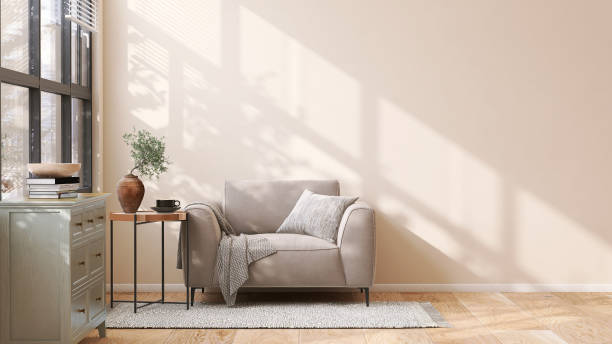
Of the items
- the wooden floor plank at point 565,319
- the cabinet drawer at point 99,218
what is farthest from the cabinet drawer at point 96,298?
the wooden floor plank at point 565,319

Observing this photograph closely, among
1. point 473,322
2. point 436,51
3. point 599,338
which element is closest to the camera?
point 599,338

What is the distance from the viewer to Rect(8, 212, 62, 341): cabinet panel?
286 cm

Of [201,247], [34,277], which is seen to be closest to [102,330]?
[34,277]

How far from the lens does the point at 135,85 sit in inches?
188

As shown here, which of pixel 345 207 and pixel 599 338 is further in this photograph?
pixel 345 207

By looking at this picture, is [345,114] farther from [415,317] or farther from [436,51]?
[415,317]

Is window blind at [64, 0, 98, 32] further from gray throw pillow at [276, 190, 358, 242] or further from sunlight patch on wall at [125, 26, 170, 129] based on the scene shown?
gray throw pillow at [276, 190, 358, 242]

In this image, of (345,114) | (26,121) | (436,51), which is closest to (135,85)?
(26,121)

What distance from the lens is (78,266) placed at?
3031 mm

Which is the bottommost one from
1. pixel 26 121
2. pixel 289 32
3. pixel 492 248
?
pixel 492 248

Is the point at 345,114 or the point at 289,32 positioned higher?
the point at 289,32

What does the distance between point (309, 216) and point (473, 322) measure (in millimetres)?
1300

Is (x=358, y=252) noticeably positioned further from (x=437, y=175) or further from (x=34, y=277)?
(x=34, y=277)

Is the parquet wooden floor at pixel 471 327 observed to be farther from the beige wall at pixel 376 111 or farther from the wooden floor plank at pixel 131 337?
the beige wall at pixel 376 111
